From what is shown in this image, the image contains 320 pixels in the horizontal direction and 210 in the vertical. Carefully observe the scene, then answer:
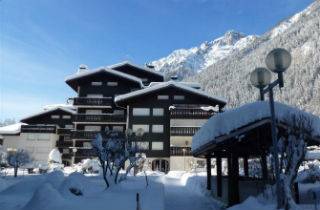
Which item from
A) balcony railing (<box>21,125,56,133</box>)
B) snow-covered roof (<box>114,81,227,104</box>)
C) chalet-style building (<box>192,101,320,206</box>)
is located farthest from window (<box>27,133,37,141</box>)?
chalet-style building (<box>192,101,320,206</box>)

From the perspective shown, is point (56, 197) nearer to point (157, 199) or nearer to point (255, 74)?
point (157, 199)

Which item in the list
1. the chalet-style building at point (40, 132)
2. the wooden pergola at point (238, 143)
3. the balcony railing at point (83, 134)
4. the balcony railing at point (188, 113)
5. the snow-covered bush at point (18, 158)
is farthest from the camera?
the chalet-style building at point (40, 132)

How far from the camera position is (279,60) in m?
8.12

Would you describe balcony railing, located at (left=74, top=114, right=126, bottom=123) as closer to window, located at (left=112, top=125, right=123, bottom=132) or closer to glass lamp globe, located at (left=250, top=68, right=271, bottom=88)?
window, located at (left=112, top=125, right=123, bottom=132)

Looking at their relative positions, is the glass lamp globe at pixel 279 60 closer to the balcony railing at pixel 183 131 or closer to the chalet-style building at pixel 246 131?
the chalet-style building at pixel 246 131

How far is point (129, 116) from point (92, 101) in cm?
747

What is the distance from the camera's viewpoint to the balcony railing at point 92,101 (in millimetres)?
56344

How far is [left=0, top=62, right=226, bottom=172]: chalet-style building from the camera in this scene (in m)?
50.8

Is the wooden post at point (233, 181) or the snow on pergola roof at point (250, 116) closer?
the snow on pergola roof at point (250, 116)

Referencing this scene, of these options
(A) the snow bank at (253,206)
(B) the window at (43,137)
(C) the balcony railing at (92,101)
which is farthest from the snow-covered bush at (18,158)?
(A) the snow bank at (253,206)

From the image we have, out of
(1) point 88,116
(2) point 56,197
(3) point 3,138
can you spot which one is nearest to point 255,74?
(2) point 56,197

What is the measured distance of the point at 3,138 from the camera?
211ft

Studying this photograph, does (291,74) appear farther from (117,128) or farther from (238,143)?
(238,143)

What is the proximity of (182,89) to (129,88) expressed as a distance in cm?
946
